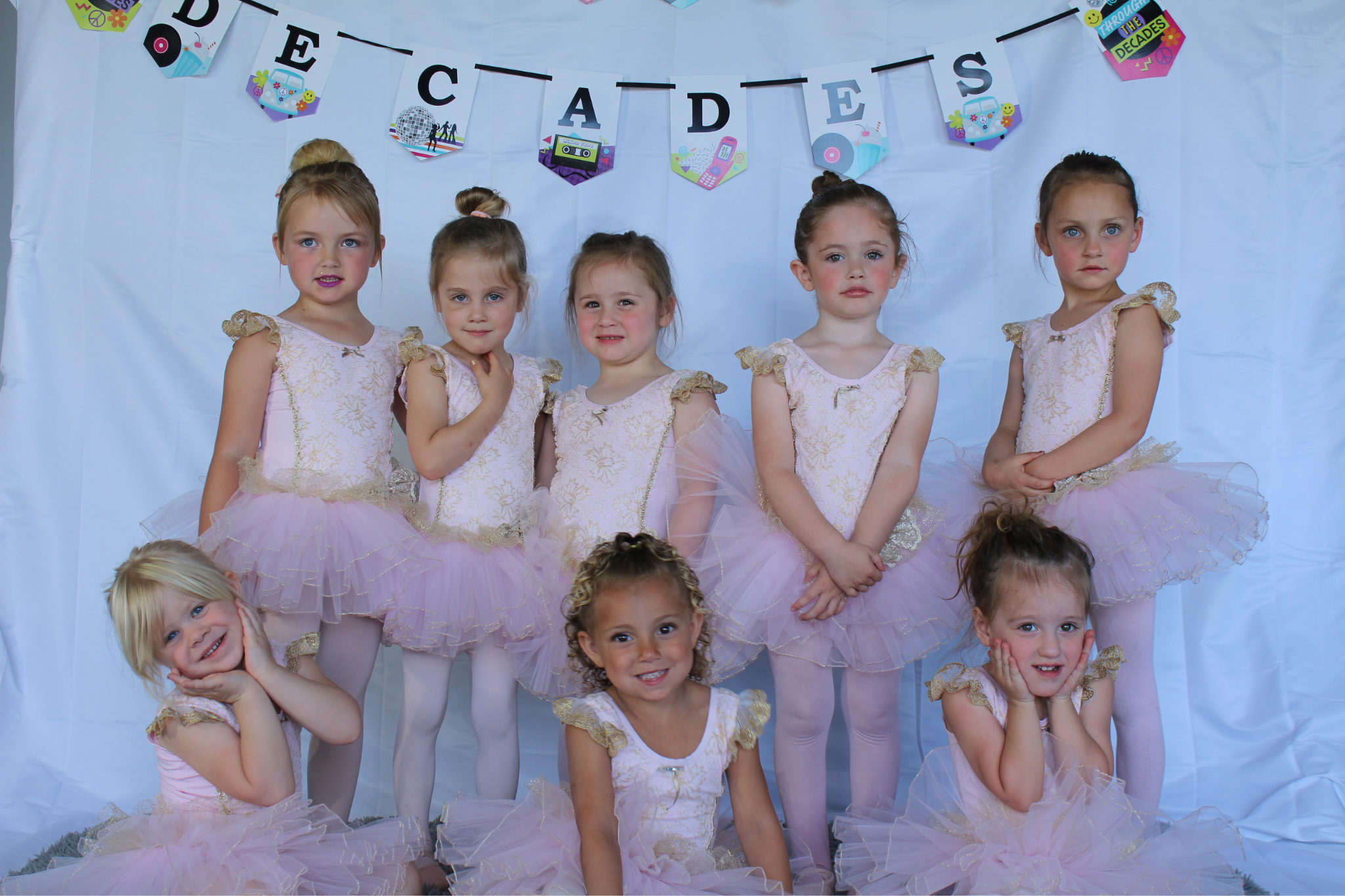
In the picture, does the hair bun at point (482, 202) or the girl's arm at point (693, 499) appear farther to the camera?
the hair bun at point (482, 202)

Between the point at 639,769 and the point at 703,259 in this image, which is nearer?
the point at 639,769

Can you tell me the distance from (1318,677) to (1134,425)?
3.77 ft

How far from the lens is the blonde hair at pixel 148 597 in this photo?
1725mm

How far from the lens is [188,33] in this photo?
280 centimetres

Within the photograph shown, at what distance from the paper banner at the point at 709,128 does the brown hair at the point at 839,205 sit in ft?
2.10

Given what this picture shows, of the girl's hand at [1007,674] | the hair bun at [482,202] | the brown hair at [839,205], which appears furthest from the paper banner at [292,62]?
the girl's hand at [1007,674]

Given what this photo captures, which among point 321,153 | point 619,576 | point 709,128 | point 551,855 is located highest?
point 709,128

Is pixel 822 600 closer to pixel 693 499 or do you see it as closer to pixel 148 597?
pixel 693 499

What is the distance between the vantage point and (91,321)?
278 cm

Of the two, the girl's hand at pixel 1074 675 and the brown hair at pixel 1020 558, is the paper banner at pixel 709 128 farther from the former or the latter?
the girl's hand at pixel 1074 675

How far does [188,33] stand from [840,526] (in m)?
2.24

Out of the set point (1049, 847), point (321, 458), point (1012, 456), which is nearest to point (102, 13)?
point (321, 458)

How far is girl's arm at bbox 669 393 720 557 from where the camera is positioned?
214 cm

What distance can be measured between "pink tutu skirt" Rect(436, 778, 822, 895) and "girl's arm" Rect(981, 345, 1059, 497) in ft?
3.13
